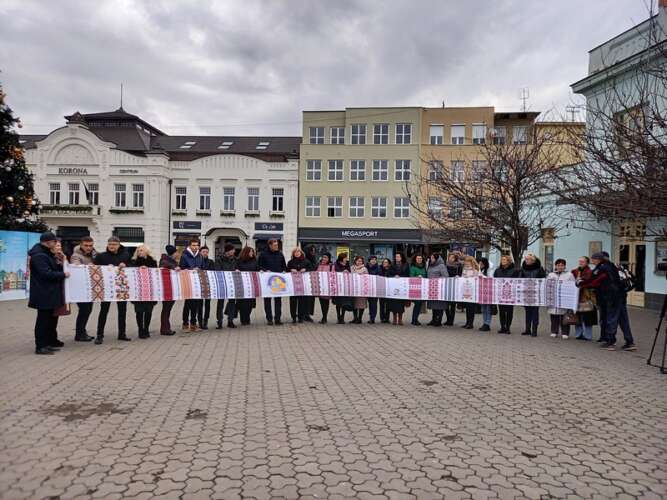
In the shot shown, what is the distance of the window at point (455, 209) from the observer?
19406 millimetres

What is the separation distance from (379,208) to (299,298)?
32.6 meters

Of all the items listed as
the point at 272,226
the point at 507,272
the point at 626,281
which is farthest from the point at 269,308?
the point at 272,226

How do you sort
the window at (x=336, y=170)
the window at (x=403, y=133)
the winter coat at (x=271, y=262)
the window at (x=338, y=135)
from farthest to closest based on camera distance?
the window at (x=338, y=135), the window at (x=336, y=170), the window at (x=403, y=133), the winter coat at (x=271, y=262)

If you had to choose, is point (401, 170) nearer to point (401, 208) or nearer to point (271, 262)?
point (401, 208)

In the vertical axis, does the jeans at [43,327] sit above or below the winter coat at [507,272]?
below

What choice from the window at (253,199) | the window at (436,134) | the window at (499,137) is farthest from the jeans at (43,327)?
the window at (436,134)

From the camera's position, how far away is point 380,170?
46062 mm

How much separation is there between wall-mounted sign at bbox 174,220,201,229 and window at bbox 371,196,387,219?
15502 mm

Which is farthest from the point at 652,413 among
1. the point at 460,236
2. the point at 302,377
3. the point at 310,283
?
the point at 460,236

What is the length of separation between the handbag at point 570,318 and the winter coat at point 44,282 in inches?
411

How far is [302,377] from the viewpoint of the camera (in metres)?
7.29

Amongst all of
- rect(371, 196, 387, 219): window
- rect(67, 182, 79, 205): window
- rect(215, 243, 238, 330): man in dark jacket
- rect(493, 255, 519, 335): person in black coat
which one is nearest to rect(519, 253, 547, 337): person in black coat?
rect(493, 255, 519, 335): person in black coat

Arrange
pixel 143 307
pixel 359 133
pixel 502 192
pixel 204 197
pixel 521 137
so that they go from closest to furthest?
pixel 143 307 < pixel 502 192 < pixel 521 137 < pixel 359 133 < pixel 204 197

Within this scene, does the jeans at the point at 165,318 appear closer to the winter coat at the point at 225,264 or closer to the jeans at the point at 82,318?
the jeans at the point at 82,318
